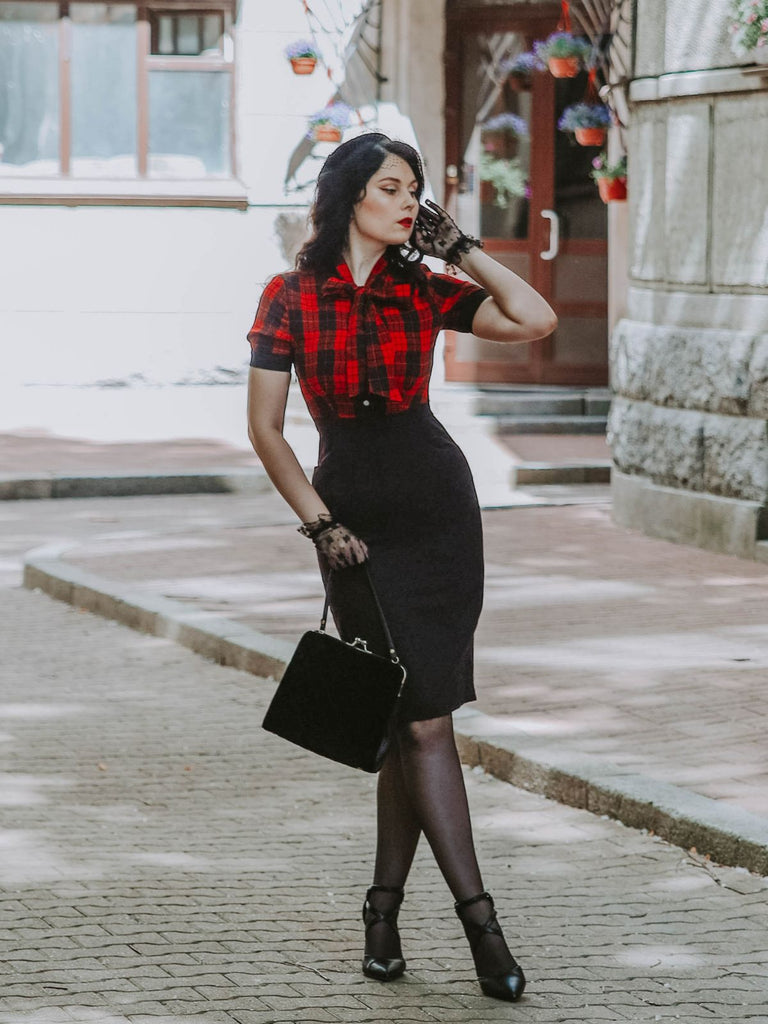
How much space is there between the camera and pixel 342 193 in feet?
13.9

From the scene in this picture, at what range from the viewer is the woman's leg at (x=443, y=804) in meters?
4.15

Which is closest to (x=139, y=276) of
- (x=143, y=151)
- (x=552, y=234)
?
(x=143, y=151)

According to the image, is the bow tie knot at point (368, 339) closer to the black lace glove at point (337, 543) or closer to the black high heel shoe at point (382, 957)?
the black lace glove at point (337, 543)

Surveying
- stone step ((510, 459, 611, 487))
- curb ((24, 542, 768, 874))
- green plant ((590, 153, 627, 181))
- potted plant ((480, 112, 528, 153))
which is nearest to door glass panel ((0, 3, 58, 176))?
potted plant ((480, 112, 528, 153))

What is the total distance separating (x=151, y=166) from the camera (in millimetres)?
18062

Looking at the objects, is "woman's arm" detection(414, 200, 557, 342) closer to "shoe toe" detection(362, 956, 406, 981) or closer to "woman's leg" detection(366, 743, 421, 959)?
"woman's leg" detection(366, 743, 421, 959)

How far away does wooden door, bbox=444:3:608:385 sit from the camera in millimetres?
16609

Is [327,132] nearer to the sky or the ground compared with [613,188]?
nearer to the sky

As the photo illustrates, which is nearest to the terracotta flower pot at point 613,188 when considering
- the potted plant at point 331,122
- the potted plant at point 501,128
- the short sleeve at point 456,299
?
the potted plant at point 501,128

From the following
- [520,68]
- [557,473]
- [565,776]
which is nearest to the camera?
[565,776]

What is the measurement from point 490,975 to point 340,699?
667 millimetres

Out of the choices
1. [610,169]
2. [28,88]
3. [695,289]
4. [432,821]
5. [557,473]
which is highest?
[28,88]

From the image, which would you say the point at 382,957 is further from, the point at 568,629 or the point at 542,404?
the point at 542,404

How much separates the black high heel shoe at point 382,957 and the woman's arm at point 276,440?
0.89 metres
